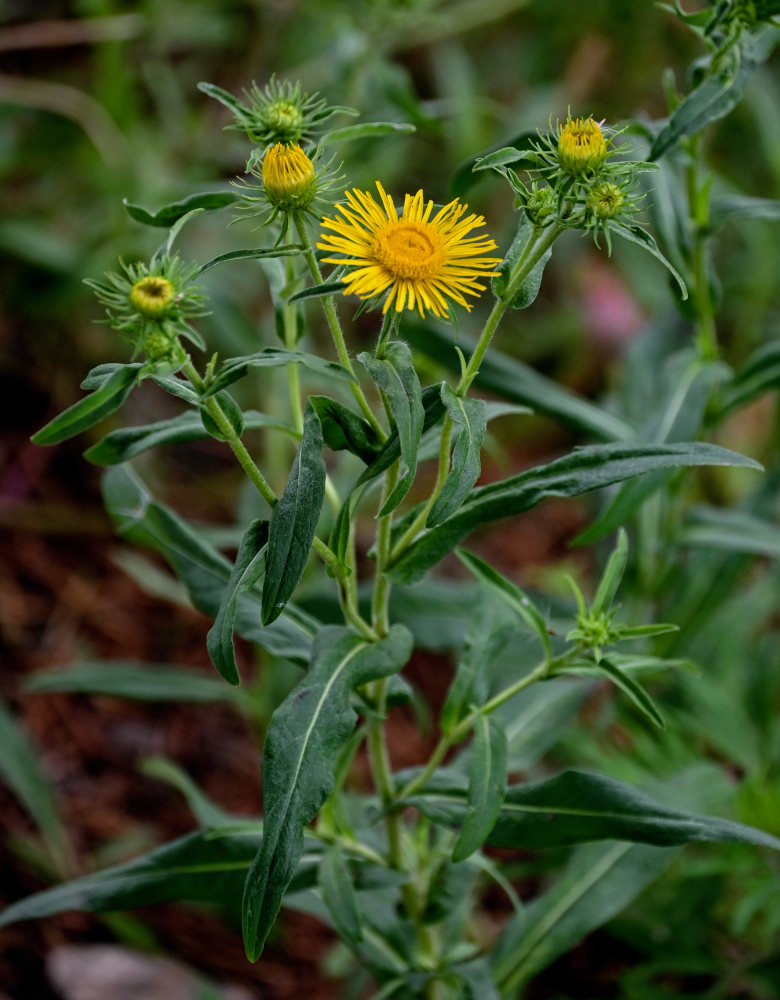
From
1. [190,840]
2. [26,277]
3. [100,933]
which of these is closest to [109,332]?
[26,277]

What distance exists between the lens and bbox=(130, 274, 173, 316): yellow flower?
27.1 inches

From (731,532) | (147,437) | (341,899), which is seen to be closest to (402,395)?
(147,437)

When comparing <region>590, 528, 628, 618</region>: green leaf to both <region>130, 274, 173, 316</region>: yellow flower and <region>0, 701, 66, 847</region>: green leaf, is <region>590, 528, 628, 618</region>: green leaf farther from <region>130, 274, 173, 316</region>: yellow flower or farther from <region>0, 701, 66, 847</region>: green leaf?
<region>0, 701, 66, 847</region>: green leaf

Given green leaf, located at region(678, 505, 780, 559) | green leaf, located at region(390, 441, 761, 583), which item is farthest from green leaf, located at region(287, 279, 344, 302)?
green leaf, located at region(678, 505, 780, 559)

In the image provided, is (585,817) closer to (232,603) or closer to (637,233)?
(232,603)

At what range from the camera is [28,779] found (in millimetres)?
1518

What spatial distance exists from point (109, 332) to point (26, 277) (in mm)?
209

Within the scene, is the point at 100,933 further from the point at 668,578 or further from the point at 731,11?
the point at 731,11

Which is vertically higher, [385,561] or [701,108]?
[701,108]

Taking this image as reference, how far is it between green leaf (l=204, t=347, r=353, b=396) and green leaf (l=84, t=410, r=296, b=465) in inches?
4.6

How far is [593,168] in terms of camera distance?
0.72 m

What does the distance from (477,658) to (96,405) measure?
0.49m

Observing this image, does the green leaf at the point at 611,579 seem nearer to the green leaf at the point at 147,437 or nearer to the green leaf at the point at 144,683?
the green leaf at the point at 147,437

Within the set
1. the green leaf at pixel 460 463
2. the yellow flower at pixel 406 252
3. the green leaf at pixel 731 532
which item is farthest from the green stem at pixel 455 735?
the green leaf at pixel 731 532
